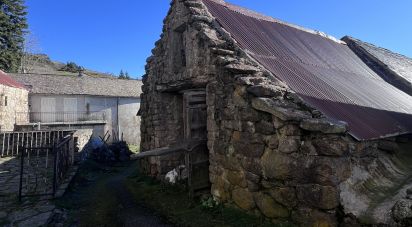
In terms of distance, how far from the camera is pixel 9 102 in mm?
18500

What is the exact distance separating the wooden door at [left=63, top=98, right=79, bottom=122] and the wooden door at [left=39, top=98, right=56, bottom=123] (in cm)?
96

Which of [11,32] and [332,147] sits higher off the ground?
[11,32]

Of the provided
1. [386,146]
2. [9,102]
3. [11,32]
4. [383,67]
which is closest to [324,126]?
[386,146]

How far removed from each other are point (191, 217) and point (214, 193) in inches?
29.4

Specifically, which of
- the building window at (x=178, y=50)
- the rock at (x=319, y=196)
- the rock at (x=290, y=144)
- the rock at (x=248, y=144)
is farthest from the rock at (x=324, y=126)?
the building window at (x=178, y=50)

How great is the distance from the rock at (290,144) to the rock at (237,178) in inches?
43.3

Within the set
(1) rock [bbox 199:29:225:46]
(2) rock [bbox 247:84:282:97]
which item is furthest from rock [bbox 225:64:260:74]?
(1) rock [bbox 199:29:225:46]

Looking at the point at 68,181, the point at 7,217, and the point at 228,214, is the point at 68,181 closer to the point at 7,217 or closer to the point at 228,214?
the point at 7,217

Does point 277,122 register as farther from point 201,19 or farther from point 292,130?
point 201,19

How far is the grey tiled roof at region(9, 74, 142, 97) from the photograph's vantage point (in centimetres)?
2697

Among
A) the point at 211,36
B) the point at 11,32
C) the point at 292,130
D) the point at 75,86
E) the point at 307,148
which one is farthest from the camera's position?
the point at 11,32

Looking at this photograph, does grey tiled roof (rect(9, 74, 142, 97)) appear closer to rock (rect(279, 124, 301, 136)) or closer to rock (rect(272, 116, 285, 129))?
rock (rect(272, 116, 285, 129))

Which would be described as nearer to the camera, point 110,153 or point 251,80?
point 251,80

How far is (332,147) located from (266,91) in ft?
4.53
